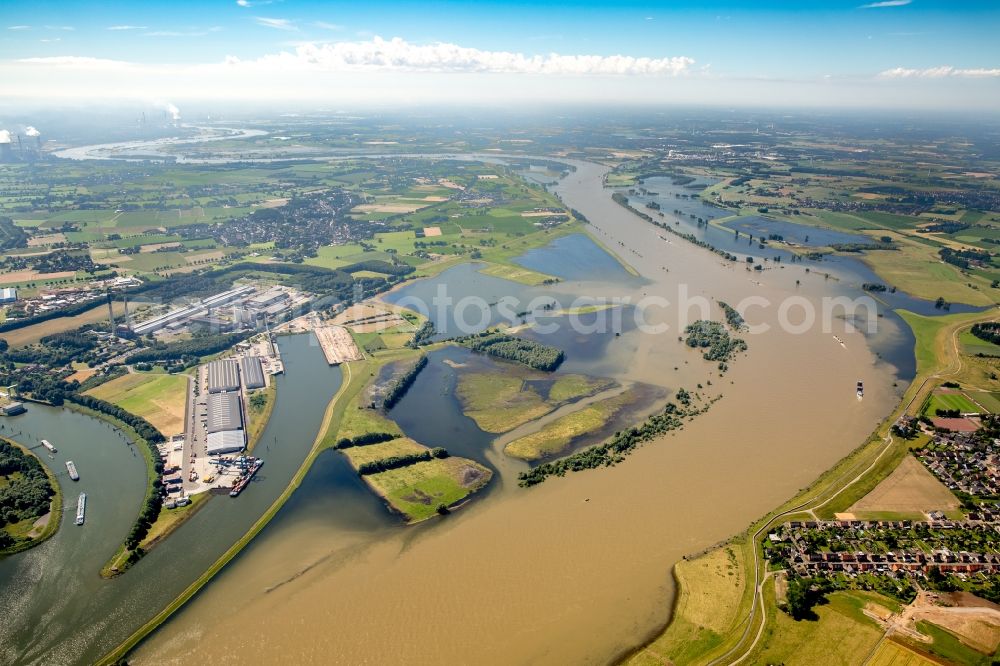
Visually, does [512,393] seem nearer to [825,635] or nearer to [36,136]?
[825,635]

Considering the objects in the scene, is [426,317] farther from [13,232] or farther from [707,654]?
[13,232]

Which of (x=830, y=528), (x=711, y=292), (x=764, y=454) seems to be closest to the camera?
(x=830, y=528)

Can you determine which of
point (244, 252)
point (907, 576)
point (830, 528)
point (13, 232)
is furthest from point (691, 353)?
point (13, 232)

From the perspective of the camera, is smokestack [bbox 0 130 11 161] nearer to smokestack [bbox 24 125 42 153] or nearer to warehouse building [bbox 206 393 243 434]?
smokestack [bbox 24 125 42 153]

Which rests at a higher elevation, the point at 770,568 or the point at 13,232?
the point at 13,232

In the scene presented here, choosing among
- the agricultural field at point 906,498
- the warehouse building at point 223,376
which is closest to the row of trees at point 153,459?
the warehouse building at point 223,376

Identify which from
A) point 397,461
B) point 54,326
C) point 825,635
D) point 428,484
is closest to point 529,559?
point 428,484

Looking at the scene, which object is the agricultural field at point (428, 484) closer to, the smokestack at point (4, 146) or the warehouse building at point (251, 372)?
the warehouse building at point (251, 372)
